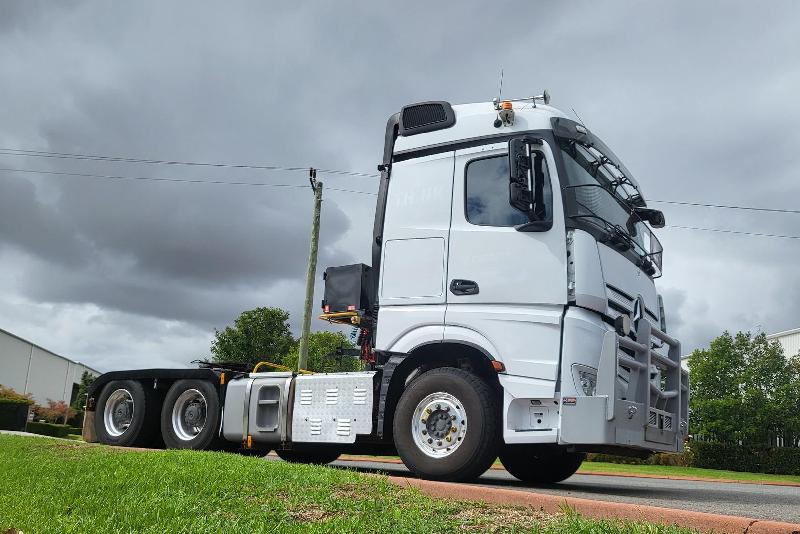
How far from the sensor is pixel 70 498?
17.5ft

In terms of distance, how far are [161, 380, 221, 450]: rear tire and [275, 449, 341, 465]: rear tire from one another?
126cm

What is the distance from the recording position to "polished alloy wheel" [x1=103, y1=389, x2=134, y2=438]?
38.0 feet

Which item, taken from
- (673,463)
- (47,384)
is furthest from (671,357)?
(47,384)

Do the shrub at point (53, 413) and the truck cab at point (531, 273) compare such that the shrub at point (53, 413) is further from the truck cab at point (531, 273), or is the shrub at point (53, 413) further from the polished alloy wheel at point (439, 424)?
the polished alloy wheel at point (439, 424)

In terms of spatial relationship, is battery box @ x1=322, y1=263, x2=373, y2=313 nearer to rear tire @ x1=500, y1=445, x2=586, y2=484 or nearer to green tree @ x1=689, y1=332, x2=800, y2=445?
rear tire @ x1=500, y1=445, x2=586, y2=484

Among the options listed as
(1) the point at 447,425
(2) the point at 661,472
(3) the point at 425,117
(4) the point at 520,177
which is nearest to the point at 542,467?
(1) the point at 447,425

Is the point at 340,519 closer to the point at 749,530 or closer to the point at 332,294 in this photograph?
the point at 749,530

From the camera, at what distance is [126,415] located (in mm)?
11609

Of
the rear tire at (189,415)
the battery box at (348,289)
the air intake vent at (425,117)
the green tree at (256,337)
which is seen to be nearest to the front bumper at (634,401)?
the battery box at (348,289)

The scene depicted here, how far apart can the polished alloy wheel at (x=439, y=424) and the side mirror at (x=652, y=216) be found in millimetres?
3127

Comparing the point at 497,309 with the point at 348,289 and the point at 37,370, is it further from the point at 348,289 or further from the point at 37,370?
the point at 37,370

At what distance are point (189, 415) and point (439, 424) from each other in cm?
459

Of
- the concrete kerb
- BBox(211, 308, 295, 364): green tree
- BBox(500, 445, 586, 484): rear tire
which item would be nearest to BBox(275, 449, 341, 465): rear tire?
BBox(500, 445, 586, 484): rear tire

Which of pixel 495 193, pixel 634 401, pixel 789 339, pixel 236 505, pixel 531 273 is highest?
pixel 789 339
